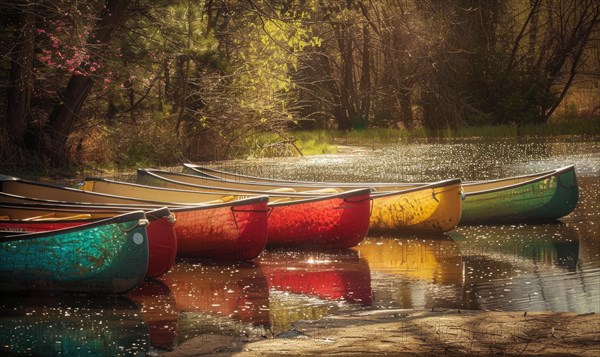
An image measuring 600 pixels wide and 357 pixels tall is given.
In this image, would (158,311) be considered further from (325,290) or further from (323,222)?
(323,222)

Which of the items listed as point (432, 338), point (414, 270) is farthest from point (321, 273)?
point (432, 338)

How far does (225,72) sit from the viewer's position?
67.9 ft

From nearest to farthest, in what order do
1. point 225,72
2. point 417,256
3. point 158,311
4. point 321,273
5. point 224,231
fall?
point 158,311, point 321,273, point 224,231, point 417,256, point 225,72

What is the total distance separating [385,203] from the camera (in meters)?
12.1

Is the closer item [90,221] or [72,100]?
[90,221]

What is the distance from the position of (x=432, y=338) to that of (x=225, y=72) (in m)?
14.9

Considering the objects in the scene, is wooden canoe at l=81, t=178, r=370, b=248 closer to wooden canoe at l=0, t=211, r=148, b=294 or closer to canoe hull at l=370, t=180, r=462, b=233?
canoe hull at l=370, t=180, r=462, b=233

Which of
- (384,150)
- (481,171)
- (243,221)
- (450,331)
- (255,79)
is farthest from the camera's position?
(384,150)

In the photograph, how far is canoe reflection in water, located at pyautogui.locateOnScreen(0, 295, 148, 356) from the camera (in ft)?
22.4

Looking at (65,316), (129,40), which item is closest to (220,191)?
(65,316)

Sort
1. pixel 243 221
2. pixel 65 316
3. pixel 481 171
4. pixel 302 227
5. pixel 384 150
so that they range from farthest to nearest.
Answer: pixel 384 150 → pixel 481 171 → pixel 302 227 → pixel 243 221 → pixel 65 316

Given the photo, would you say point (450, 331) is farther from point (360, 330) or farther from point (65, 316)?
point (65, 316)

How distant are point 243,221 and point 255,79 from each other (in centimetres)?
1106

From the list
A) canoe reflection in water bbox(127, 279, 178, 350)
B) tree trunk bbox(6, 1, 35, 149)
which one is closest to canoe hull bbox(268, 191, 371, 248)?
canoe reflection in water bbox(127, 279, 178, 350)
